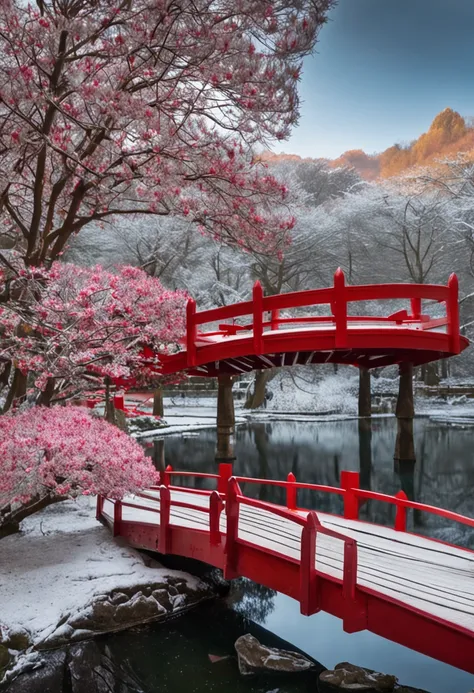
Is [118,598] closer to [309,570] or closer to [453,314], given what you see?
[309,570]

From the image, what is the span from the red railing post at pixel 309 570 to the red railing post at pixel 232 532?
121 centimetres

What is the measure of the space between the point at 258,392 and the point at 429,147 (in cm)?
2543

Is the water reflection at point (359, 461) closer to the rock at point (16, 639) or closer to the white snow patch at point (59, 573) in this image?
the white snow patch at point (59, 573)

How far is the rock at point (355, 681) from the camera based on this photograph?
5.36 m

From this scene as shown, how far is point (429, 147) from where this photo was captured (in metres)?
38.7

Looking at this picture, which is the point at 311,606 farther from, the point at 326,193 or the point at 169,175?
the point at 326,193

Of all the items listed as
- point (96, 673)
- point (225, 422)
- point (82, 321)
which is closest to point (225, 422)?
point (225, 422)

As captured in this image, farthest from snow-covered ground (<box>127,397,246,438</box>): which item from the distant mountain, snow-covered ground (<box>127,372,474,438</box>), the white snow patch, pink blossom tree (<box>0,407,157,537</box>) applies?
the distant mountain

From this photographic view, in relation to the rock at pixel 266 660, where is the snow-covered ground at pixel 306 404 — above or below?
above

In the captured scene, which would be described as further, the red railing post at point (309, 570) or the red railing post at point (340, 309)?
the red railing post at point (340, 309)

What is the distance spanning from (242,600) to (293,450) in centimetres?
1057

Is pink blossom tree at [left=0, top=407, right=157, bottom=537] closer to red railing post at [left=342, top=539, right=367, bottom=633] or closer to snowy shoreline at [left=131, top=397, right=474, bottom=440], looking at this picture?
red railing post at [left=342, top=539, right=367, bottom=633]

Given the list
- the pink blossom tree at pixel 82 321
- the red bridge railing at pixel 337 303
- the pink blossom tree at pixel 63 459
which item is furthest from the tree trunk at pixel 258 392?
the pink blossom tree at pixel 63 459

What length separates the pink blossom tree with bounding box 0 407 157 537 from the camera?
6.36m
